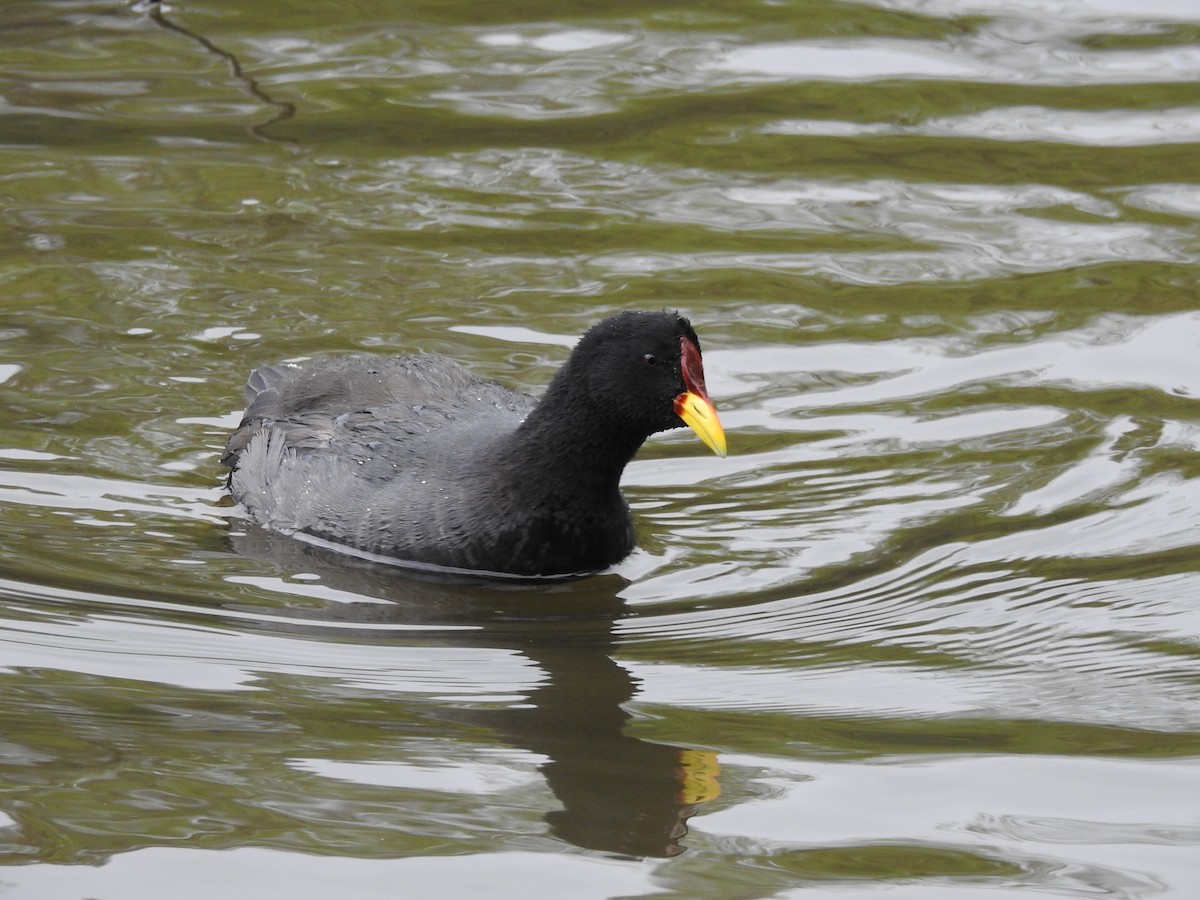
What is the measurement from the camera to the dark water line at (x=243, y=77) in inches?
410

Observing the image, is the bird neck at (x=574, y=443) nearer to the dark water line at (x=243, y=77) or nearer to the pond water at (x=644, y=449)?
the pond water at (x=644, y=449)

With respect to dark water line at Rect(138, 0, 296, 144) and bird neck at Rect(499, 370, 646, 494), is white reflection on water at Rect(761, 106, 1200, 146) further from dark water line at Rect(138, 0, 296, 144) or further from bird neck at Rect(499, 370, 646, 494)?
bird neck at Rect(499, 370, 646, 494)

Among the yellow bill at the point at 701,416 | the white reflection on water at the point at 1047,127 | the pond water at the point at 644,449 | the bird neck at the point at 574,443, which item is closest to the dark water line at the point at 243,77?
the pond water at the point at 644,449

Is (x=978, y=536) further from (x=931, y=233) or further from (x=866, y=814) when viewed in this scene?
(x=931, y=233)

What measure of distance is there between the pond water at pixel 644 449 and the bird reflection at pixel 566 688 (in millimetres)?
17

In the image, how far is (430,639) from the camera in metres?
5.69

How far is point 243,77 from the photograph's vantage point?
11.1 meters

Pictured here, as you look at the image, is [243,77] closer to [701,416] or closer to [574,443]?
[574,443]

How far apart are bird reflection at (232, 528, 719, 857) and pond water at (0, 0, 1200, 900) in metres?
0.02

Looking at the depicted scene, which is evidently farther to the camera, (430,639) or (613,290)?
(613,290)

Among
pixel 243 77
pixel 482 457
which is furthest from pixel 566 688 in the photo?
pixel 243 77

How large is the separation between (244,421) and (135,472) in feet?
1.43

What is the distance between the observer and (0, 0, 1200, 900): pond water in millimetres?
4469

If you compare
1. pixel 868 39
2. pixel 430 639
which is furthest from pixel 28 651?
pixel 868 39
